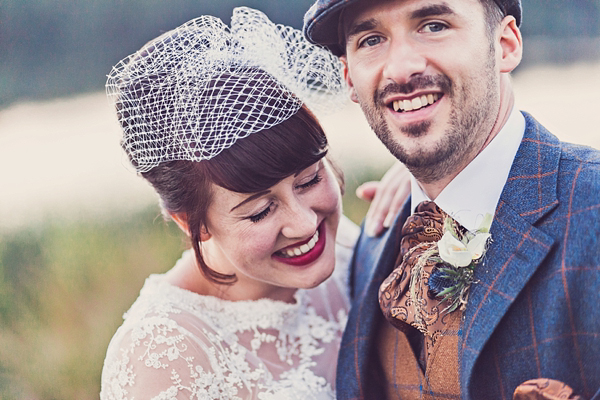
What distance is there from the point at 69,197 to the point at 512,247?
3540mm

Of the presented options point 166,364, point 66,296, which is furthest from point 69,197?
point 166,364

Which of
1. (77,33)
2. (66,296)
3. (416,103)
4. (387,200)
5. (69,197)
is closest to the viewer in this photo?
(416,103)

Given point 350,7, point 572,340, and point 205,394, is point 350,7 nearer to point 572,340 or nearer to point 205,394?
point 572,340

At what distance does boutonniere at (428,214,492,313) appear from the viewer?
1.88 m

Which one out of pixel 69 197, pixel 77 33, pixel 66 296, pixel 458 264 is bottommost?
pixel 66 296

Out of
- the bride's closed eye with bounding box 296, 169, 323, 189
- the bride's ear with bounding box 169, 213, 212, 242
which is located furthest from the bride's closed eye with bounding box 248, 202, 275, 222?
the bride's ear with bounding box 169, 213, 212, 242

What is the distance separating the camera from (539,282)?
1.76 metres

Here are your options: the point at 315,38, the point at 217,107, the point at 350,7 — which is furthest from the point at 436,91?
the point at 217,107

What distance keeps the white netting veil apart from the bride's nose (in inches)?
14.6

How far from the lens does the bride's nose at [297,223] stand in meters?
2.38

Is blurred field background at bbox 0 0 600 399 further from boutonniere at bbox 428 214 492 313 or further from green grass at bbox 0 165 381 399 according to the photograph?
boutonniere at bbox 428 214 492 313

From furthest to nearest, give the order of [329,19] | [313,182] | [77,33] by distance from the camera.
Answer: [77,33]
[313,182]
[329,19]

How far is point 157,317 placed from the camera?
2.41 m

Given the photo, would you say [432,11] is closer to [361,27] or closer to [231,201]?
[361,27]
